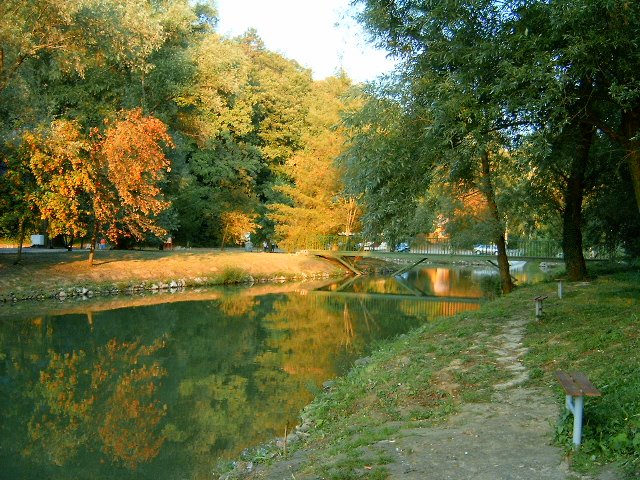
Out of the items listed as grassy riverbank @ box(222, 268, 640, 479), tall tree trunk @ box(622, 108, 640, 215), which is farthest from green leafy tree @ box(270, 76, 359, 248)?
tall tree trunk @ box(622, 108, 640, 215)

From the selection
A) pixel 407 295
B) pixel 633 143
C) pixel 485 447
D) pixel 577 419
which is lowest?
pixel 407 295

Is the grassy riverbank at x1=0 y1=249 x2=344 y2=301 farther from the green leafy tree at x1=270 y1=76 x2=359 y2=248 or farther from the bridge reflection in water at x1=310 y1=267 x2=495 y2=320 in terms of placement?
the bridge reflection in water at x1=310 y1=267 x2=495 y2=320

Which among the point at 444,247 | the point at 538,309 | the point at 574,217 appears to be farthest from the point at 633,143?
the point at 444,247

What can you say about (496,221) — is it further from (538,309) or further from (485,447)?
(485,447)

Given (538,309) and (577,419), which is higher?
(538,309)

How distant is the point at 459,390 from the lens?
778 cm

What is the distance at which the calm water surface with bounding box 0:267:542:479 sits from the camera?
8156 mm

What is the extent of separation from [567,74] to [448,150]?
6.47 feet

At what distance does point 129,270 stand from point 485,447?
77.2 ft

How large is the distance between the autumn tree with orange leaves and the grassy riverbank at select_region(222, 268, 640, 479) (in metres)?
15.1

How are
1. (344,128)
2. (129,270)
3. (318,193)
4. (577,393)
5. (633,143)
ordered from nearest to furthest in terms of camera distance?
(577,393), (633,143), (344,128), (129,270), (318,193)

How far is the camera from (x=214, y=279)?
30203 millimetres

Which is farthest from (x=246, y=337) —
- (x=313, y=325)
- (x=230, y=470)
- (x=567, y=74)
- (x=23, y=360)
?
(x=567, y=74)

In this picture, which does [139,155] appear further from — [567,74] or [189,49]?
[567,74]
